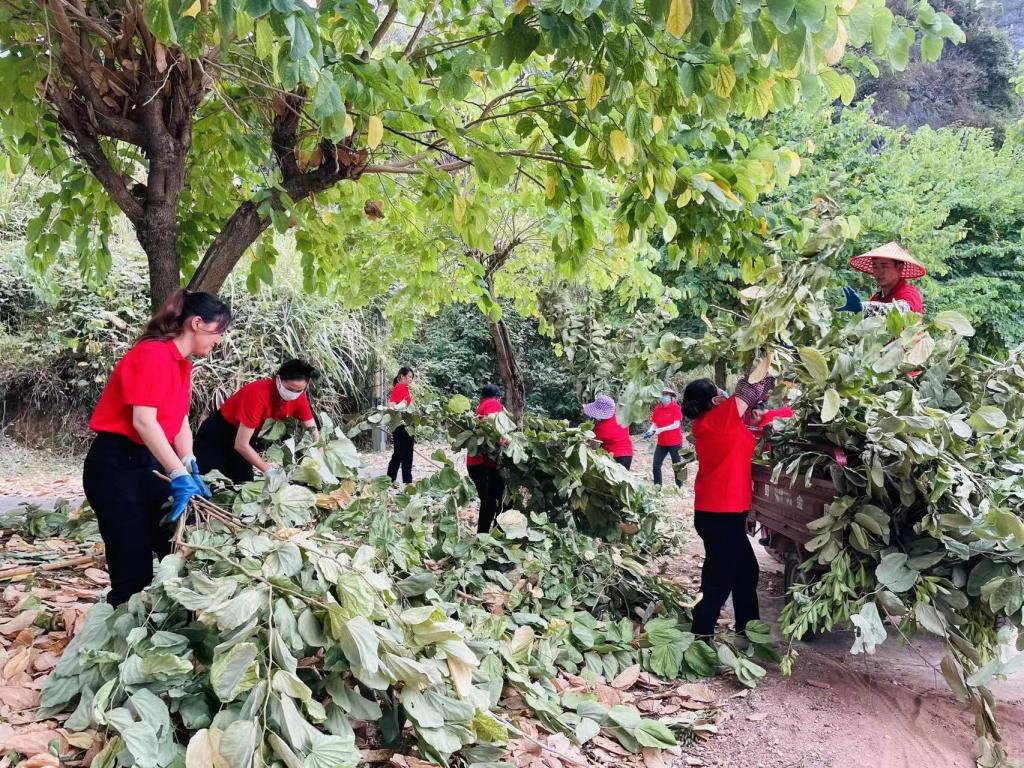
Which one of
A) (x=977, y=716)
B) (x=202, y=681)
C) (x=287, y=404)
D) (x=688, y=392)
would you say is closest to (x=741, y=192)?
(x=688, y=392)

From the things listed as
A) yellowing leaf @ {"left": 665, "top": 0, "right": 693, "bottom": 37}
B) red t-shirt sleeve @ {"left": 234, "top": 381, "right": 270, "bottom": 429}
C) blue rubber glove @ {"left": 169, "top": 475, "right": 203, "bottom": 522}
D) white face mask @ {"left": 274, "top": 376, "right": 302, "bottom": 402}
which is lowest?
blue rubber glove @ {"left": 169, "top": 475, "right": 203, "bottom": 522}

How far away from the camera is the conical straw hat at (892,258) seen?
467 cm

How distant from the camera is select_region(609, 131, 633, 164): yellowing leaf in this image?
11.0 feet

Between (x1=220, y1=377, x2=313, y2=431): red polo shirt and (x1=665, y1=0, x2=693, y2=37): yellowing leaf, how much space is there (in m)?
3.38

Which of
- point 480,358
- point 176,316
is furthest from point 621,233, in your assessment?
point 480,358

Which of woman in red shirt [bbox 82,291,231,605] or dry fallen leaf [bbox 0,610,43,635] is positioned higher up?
woman in red shirt [bbox 82,291,231,605]

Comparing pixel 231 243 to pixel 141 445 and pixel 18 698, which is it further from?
pixel 18 698

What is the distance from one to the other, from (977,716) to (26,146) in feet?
19.8

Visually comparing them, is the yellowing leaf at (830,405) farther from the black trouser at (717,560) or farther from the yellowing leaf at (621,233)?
the yellowing leaf at (621,233)

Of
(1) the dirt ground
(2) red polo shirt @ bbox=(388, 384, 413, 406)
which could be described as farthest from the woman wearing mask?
(1) the dirt ground

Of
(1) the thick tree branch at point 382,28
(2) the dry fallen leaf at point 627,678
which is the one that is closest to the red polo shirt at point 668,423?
(2) the dry fallen leaf at point 627,678

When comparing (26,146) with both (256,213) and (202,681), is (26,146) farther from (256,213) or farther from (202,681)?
(202,681)

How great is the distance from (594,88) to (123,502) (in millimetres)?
2599

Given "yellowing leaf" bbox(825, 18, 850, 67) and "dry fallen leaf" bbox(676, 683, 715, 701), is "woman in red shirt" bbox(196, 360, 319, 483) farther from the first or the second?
"yellowing leaf" bbox(825, 18, 850, 67)
